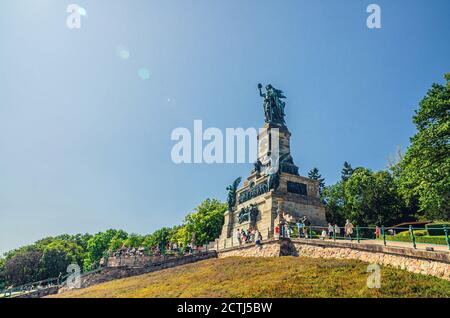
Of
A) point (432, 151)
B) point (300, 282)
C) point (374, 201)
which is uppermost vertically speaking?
point (432, 151)

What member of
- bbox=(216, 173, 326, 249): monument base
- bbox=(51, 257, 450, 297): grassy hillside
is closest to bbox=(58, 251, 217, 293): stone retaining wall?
bbox=(216, 173, 326, 249): monument base

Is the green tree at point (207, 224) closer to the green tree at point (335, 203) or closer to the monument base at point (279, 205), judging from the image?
the green tree at point (335, 203)

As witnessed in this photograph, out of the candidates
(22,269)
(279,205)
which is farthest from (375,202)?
(22,269)

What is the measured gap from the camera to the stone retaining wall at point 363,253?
11.7 meters

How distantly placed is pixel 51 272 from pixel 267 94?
4767 cm

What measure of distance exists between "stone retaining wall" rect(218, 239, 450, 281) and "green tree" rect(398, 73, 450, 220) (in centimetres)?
1172

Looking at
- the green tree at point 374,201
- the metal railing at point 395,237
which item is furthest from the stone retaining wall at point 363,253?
the green tree at point 374,201

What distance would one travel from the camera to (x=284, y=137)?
114ft

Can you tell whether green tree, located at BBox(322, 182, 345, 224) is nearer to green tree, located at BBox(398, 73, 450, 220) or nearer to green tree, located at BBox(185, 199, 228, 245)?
green tree, located at BBox(185, 199, 228, 245)

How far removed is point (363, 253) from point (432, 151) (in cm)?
1438

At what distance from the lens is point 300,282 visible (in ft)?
41.5

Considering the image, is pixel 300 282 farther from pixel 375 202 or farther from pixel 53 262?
pixel 53 262

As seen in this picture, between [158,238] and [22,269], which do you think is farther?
[158,238]
